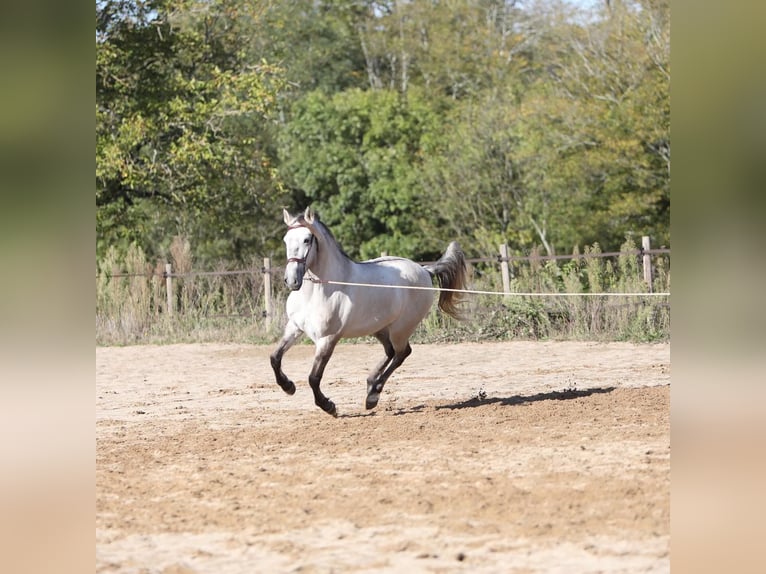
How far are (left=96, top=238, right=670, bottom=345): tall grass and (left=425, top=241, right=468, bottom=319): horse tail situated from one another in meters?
4.50

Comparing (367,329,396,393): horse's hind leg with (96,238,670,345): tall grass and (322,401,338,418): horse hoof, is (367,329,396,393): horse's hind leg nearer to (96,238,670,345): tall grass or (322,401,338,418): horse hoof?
(322,401,338,418): horse hoof

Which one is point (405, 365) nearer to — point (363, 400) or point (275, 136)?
point (363, 400)

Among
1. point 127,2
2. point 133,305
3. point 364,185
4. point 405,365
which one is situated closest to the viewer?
point 405,365

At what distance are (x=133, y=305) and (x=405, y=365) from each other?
7.36 metres

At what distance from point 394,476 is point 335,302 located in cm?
295

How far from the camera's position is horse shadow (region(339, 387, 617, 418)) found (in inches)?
379

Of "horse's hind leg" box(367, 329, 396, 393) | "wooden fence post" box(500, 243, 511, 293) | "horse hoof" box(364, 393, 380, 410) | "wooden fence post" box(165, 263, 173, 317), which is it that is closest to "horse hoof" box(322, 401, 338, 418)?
"horse hoof" box(364, 393, 380, 410)

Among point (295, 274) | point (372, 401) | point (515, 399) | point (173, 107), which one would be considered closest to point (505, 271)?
point (515, 399)

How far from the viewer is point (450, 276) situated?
11219mm

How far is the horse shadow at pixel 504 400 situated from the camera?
379 inches

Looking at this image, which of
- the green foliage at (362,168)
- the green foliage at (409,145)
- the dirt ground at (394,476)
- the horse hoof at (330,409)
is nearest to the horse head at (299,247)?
the horse hoof at (330,409)

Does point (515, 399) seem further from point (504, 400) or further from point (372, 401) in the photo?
point (372, 401)
